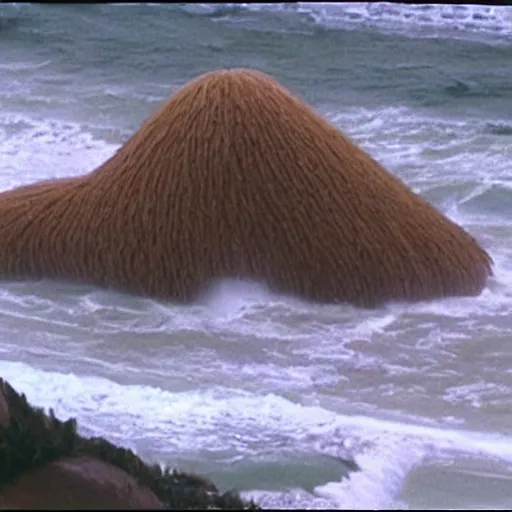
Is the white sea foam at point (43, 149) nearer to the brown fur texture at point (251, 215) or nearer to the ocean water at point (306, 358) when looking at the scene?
the ocean water at point (306, 358)

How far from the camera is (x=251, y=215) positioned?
214 inches

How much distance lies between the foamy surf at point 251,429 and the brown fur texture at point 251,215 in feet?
3.15

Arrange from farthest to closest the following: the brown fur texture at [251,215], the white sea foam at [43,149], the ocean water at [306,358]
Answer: the white sea foam at [43,149]
the brown fur texture at [251,215]
the ocean water at [306,358]

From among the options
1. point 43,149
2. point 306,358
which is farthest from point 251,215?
point 43,149

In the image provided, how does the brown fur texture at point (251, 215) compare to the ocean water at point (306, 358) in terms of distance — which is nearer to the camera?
the ocean water at point (306, 358)

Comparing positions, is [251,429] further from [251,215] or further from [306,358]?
[251,215]

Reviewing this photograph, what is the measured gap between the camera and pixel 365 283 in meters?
5.50

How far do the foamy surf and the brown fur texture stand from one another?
3.15 feet

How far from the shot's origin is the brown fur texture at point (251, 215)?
545 cm

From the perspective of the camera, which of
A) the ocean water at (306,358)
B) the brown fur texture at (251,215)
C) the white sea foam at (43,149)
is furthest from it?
the white sea foam at (43,149)

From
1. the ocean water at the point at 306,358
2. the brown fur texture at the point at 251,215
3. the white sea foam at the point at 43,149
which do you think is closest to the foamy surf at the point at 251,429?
the ocean water at the point at 306,358

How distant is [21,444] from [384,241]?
119 inches

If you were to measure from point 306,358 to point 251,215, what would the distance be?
647mm

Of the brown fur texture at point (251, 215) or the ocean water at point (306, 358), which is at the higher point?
the brown fur texture at point (251, 215)
